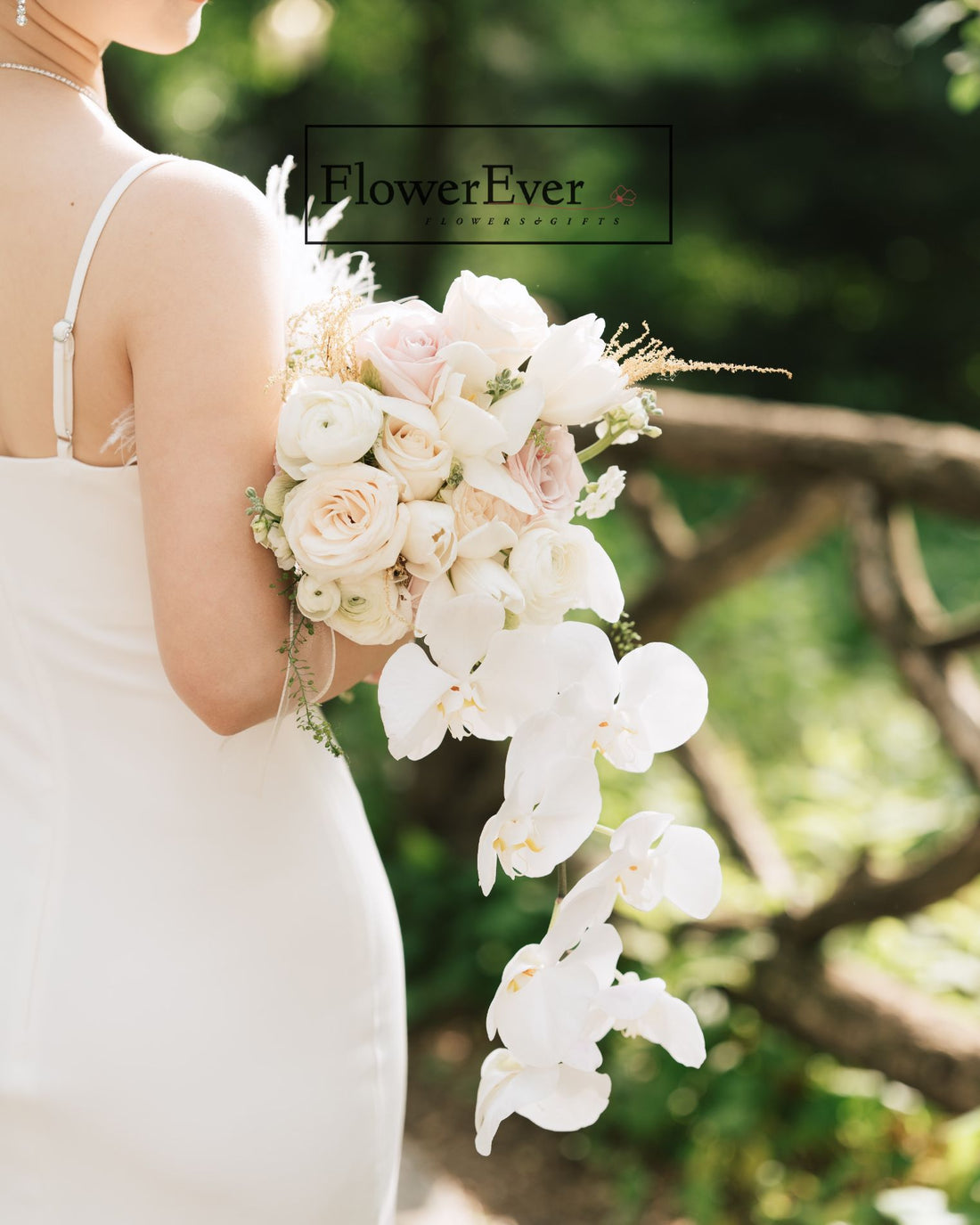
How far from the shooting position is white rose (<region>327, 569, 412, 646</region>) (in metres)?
1.16

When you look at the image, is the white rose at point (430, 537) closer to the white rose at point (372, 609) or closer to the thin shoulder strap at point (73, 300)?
the white rose at point (372, 609)

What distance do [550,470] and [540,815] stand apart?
0.35 meters

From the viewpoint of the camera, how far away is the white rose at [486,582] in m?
1.15

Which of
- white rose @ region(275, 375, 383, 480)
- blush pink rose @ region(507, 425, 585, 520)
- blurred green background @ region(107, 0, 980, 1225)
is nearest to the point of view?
white rose @ region(275, 375, 383, 480)

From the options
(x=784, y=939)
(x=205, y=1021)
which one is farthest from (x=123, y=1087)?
(x=784, y=939)

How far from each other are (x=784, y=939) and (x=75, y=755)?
91.7 inches

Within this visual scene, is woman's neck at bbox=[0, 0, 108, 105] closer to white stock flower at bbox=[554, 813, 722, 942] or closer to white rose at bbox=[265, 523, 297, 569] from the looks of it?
white rose at bbox=[265, 523, 297, 569]

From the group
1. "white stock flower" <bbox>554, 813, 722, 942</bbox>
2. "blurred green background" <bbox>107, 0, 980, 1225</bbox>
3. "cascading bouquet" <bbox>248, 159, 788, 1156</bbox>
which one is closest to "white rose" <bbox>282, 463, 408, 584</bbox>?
"cascading bouquet" <bbox>248, 159, 788, 1156</bbox>

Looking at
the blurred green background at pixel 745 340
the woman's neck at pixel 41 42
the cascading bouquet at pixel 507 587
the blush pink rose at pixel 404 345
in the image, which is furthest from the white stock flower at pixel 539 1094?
the woman's neck at pixel 41 42

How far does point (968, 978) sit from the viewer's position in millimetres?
3184

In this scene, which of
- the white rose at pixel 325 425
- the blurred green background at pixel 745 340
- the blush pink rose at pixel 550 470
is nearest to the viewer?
the white rose at pixel 325 425

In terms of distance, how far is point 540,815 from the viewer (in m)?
1.15

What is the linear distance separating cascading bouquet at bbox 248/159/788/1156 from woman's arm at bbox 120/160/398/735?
3cm

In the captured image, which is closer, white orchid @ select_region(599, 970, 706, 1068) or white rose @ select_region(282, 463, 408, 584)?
white rose @ select_region(282, 463, 408, 584)
